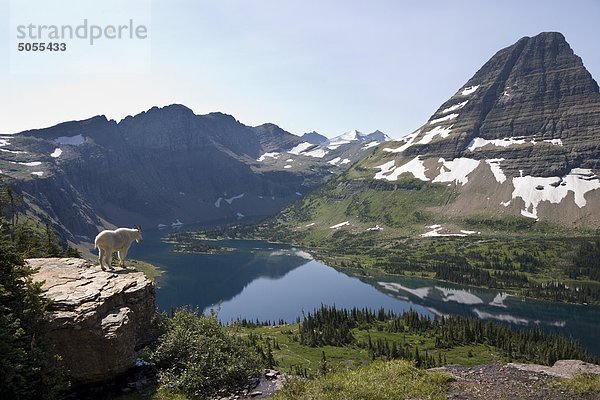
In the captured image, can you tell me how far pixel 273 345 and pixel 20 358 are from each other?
275ft

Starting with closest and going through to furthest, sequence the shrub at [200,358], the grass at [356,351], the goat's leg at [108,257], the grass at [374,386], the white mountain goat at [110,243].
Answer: the grass at [374,386] < the shrub at [200,358] < the white mountain goat at [110,243] < the goat's leg at [108,257] < the grass at [356,351]

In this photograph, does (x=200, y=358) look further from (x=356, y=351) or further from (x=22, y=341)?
(x=356, y=351)

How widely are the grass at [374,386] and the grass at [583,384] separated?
560cm

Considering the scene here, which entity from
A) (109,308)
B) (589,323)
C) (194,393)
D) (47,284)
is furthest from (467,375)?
(589,323)

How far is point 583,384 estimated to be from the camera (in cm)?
1973

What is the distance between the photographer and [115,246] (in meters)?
27.0

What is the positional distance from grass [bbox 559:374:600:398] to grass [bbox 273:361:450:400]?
18.4 ft

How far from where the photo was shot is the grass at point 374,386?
18609 millimetres

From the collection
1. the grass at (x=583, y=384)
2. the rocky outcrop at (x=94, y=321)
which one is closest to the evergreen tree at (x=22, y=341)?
the rocky outcrop at (x=94, y=321)

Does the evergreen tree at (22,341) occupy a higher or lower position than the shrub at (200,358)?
higher

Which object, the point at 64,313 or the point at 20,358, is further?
the point at 64,313

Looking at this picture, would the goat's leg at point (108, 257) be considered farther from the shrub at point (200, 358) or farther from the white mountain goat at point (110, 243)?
the shrub at point (200, 358)

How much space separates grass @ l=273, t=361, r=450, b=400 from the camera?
18.6m

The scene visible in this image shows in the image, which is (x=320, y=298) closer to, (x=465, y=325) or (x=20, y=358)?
(x=465, y=325)
